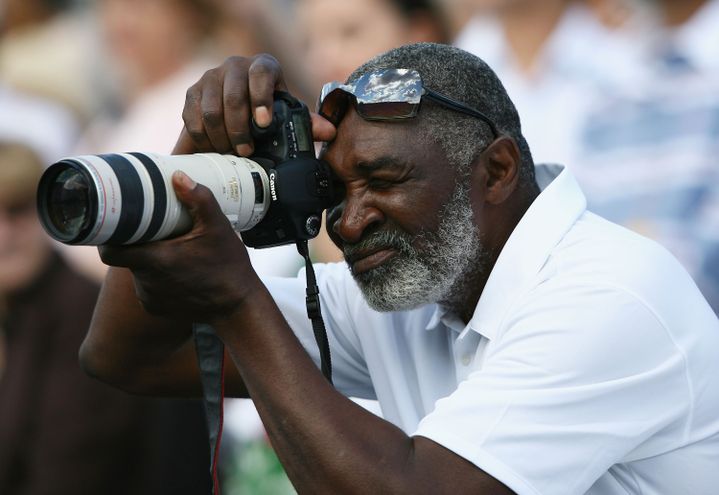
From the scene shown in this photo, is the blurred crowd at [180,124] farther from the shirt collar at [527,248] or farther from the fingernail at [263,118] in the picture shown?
the fingernail at [263,118]

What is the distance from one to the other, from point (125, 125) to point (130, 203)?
3.54 m

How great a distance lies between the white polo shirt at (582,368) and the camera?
2107 millimetres

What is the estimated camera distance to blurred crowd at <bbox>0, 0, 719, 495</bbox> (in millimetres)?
3535

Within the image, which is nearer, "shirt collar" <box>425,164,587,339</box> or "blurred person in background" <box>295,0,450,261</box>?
"shirt collar" <box>425,164,587,339</box>

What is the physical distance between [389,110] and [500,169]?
11.5 inches

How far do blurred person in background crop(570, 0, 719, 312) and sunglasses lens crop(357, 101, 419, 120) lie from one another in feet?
4.10

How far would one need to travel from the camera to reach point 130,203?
2006 millimetres

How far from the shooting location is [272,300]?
2.17 metres

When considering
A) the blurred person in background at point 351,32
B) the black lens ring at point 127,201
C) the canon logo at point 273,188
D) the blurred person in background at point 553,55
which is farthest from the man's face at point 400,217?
the blurred person in background at point 351,32

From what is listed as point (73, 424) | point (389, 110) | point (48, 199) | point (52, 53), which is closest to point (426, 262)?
point (389, 110)

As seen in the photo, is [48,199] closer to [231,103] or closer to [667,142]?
[231,103]

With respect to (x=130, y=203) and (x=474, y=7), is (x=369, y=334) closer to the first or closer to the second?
(x=130, y=203)

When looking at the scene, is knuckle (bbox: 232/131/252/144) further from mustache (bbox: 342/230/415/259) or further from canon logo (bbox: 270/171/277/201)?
mustache (bbox: 342/230/415/259)

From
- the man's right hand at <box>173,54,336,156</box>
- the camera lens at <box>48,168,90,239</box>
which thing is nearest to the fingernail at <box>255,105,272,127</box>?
the man's right hand at <box>173,54,336,156</box>
